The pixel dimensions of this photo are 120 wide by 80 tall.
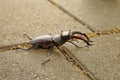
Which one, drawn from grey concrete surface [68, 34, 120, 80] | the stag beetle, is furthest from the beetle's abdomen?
grey concrete surface [68, 34, 120, 80]

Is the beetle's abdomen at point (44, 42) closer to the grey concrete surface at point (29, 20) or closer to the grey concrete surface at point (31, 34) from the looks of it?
the grey concrete surface at point (31, 34)

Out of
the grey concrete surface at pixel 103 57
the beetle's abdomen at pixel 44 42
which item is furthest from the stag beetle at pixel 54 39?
the grey concrete surface at pixel 103 57

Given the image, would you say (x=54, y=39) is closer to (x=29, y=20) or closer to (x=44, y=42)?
(x=44, y=42)

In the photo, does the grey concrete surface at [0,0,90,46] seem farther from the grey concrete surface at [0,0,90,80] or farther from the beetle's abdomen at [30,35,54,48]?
the beetle's abdomen at [30,35,54,48]

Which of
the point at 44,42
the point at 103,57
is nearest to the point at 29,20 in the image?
the point at 44,42

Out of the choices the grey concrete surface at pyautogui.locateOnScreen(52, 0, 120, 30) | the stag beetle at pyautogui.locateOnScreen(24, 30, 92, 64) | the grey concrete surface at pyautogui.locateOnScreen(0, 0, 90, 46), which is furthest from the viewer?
the grey concrete surface at pyautogui.locateOnScreen(52, 0, 120, 30)

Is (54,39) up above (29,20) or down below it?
above


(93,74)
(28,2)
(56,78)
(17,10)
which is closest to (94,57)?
(93,74)
